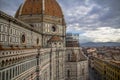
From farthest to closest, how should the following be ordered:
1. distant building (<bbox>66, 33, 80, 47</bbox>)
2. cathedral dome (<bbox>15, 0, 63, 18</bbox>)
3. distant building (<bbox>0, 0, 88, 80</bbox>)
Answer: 1. distant building (<bbox>66, 33, 80, 47</bbox>)
2. cathedral dome (<bbox>15, 0, 63, 18</bbox>)
3. distant building (<bbox>0, 0, 88, 80</bbox>)

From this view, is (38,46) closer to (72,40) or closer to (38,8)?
(38,8)

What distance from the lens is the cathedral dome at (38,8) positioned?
38.7m

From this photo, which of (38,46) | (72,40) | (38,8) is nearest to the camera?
(38,46)

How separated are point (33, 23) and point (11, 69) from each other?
25198 mm

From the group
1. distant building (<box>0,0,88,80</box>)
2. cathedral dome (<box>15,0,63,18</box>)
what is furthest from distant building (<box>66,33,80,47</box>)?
cathedral dome (<box>15,0,63,18</box>)

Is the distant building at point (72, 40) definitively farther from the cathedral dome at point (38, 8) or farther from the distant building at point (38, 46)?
the cathedral dome at point (38, 8)

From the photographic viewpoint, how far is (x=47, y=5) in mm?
40094

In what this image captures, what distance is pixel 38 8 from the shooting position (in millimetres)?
39000

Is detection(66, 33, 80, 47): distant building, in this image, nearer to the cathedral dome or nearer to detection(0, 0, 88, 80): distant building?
detection(0, 0, 88, 80): distant building

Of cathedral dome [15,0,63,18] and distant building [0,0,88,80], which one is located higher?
cathedral dome [15,0,63,18]

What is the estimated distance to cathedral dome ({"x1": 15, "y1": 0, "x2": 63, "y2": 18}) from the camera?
38.7m

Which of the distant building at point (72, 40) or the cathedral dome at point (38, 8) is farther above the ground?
the cathedral dome at point (38, 8)

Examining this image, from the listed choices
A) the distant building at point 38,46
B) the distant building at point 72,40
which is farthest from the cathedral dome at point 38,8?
the distant building at point 72,40

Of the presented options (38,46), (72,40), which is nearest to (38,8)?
(38,46)
